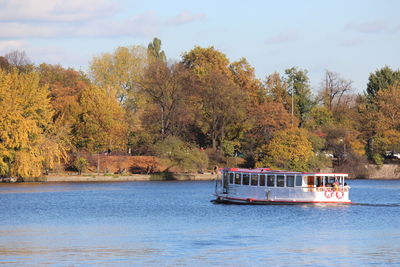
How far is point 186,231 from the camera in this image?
53.4 metres

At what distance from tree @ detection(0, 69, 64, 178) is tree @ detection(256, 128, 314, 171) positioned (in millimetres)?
34003

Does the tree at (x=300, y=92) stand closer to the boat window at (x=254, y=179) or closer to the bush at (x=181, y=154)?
the bush at (x=181, y=154)

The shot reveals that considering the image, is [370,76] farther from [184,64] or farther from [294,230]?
[294,230]

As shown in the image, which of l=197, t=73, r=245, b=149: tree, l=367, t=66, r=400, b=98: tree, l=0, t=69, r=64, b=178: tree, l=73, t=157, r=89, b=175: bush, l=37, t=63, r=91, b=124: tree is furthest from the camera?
l=367, t=66, r=400, b=98: tree

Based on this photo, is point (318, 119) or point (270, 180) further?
point (318, 119)

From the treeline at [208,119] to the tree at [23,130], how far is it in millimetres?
262

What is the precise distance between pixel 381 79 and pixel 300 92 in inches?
760

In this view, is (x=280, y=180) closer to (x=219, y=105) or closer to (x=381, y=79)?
(x=219, y=105)

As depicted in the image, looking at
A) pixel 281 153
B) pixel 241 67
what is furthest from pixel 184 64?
pixel 281 153

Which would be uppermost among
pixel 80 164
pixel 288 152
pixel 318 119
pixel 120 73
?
pixel 120 73

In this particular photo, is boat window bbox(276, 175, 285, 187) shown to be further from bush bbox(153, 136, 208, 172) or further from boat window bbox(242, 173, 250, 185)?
bush bbox(153, 136, 208, 172)

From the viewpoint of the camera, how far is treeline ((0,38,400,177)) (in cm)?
12262

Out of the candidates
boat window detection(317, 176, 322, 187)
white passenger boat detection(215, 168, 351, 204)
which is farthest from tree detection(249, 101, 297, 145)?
boat window detection(317, 176, 322, 187)

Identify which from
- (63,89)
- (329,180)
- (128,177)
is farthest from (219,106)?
(329,180)
